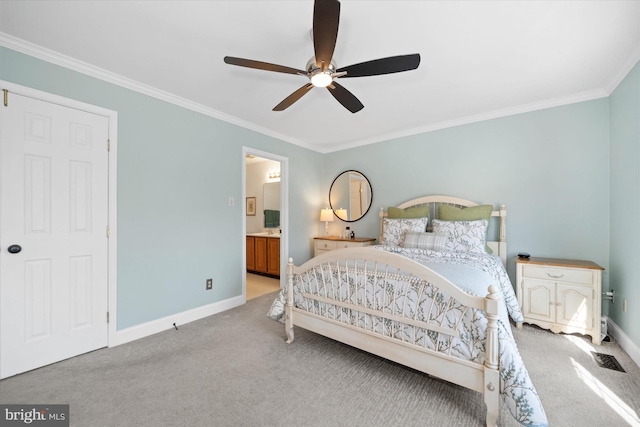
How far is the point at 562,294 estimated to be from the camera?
2.47 meters

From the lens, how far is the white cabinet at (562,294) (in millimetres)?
2340

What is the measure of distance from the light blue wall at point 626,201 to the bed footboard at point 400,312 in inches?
68.2

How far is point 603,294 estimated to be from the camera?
8.33ft

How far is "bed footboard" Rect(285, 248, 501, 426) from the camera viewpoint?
142 cm

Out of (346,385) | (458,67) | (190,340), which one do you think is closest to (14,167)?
(190,340)

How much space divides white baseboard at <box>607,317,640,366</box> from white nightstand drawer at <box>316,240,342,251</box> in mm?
3141

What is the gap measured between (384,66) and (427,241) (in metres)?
1.96

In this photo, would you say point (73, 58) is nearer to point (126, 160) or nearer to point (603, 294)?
point (126, 160)

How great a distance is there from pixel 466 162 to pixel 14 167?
4520mm

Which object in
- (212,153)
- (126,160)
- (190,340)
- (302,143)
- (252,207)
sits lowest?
(190,340)

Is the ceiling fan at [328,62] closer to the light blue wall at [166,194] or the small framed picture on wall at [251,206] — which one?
the light blue wall at [166,194]

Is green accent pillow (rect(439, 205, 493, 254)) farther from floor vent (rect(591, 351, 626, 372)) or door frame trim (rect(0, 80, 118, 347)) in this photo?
door frame trim (rect(0, 80, 118, 347))

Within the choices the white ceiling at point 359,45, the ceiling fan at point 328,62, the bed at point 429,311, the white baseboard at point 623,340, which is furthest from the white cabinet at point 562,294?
the ceiling fan at point 328,62

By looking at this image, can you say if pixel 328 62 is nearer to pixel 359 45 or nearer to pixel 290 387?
pixel 359 45
